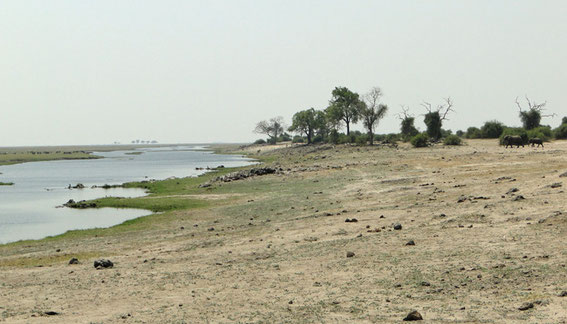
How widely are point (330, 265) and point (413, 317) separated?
5.21 m

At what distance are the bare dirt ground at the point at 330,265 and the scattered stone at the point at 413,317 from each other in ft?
0.61

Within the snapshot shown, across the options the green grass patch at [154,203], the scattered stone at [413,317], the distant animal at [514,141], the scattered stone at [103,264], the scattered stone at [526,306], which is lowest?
the green grass patch at [154,203]

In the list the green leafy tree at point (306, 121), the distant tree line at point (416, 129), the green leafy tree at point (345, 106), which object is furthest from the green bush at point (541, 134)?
the green leafy tree at point (306, 121)

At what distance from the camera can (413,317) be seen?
9852 mm

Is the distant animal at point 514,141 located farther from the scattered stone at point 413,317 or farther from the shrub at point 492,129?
the scattered stone at point 413,317

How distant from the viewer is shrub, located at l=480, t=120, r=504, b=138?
3140 inches

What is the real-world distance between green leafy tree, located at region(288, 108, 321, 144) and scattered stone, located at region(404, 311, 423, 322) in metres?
141

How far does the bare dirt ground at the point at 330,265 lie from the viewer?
11.0 metres

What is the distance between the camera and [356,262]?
48.7 ft

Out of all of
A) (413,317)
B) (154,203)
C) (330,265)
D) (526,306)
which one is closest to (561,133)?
(154,203)

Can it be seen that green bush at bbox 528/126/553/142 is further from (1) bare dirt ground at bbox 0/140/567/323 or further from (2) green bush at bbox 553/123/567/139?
(1) bare dirt ground at bbox 0/140/567/323

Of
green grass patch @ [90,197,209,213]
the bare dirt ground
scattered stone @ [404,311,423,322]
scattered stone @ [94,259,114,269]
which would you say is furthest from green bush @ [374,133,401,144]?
scattered stone @ [404,311,423,322]

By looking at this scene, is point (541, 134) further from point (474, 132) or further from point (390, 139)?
point (390, 139)

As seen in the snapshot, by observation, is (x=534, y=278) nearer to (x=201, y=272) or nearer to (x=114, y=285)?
(x=201, y=272)
